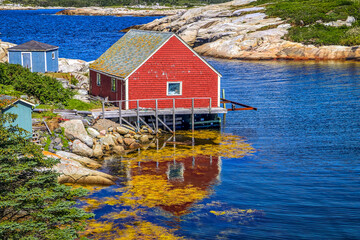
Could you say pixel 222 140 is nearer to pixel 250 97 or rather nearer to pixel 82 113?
pixel 82 113

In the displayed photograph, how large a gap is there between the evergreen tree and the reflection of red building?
447 inches

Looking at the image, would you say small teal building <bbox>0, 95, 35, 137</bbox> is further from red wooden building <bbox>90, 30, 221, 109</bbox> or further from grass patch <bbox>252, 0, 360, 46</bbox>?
grass patch <bbox>252, 0, 360, 46</bbox>

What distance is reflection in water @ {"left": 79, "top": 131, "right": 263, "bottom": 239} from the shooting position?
72.0 ft

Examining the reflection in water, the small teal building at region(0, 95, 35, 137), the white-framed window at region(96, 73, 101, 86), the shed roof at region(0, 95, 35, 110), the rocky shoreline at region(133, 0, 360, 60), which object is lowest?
the reflection in water

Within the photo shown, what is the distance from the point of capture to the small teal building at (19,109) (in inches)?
1092

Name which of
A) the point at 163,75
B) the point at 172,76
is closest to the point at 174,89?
the point at 172,76

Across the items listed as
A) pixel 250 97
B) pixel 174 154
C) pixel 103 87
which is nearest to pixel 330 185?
pixel 174 154

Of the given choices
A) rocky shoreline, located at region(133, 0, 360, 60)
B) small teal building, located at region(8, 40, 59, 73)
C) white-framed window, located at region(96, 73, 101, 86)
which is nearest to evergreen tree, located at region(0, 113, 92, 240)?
white-framed window, located at region(96, 73, 101, 86)

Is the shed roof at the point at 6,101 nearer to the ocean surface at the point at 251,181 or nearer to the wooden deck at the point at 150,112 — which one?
the ocean surface at the point at 251,181

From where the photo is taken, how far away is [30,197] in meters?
15.5

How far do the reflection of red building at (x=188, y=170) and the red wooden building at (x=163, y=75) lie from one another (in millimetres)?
7926

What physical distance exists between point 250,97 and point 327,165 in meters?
23.2

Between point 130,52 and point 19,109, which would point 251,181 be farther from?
point 130,52

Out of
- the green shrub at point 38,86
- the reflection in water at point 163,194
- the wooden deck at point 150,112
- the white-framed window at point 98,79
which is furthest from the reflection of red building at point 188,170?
the white-framed window at point 98,79
